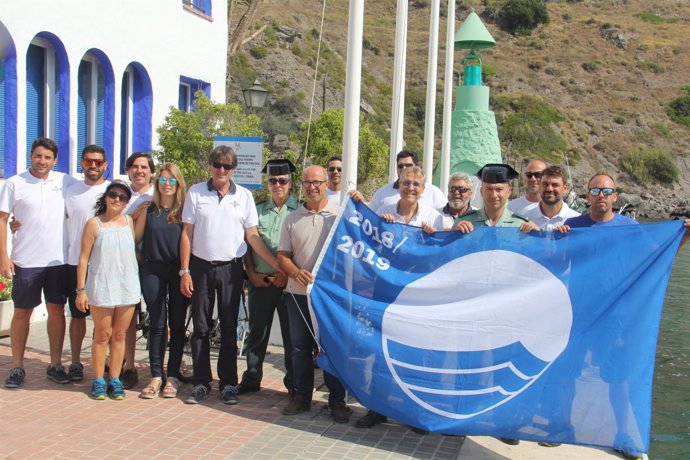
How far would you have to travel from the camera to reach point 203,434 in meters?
6.04

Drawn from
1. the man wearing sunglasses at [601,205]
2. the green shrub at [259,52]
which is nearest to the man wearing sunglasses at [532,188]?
the man wearing sunglasses at [601,205]

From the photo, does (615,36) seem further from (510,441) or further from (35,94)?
(510,441)

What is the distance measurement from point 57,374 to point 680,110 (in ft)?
302

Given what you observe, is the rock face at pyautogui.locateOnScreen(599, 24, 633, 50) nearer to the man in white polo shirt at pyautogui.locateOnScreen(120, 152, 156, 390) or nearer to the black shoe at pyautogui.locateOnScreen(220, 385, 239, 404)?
the man in white polo shirt at pyautogui.locateOnScreen(120, 152, 156, 390)

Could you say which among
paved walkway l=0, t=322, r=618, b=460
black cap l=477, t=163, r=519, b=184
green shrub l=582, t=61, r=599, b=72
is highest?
green shrub l=582, t=61, r=599, b=72

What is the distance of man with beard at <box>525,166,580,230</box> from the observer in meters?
6.63

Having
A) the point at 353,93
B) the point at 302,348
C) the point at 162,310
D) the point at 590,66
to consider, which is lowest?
the point at 302,348

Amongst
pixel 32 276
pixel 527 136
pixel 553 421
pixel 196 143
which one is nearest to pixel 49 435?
pixel 32 276

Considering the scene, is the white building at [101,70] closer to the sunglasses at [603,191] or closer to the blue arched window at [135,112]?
the blue arched window at [135,112]

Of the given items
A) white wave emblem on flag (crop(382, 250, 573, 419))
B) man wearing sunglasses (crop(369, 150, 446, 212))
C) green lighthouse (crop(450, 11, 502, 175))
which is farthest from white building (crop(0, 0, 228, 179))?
green lighthouse (crop(450, 11, 502, 175))

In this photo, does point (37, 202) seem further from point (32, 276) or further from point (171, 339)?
point (171, 339)

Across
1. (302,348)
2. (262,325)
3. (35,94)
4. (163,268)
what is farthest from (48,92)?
(302,348)

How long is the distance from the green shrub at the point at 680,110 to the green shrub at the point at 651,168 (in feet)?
45.0

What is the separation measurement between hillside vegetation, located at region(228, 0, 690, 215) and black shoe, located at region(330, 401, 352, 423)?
1675 inches
